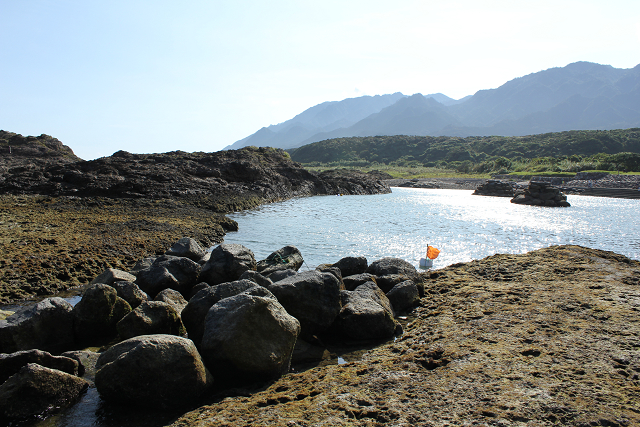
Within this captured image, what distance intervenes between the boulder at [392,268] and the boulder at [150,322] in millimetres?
5770

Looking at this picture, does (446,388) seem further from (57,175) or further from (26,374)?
(57,175)

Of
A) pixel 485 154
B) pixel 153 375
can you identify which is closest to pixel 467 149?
pixel 485 154

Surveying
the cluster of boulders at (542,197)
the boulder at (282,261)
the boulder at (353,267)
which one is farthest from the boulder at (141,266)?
the cluster of boulders at (542,197)

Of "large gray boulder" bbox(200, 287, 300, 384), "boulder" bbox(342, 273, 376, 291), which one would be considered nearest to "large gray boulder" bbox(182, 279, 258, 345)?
"large gray boulder" bbox(200, 287, 300, 384)

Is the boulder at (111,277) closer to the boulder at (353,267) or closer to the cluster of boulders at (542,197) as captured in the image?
the boulder at (353,267)

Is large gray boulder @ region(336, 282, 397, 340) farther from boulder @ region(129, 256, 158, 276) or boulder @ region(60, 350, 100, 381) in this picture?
boulder @ region(129, 256, 158, 276)

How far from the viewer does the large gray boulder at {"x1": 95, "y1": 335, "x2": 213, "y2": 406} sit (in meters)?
4.54

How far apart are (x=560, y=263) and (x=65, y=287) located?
1327 cm

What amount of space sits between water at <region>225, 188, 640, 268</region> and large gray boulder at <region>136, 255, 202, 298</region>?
15.8 ft

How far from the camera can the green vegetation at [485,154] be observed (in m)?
75.2

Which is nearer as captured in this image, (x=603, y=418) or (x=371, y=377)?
(x=603, y=418)

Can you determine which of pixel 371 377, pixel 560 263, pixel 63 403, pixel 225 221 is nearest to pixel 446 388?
pixel 371 377

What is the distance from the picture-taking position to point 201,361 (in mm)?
4934

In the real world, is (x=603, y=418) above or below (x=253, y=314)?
below
